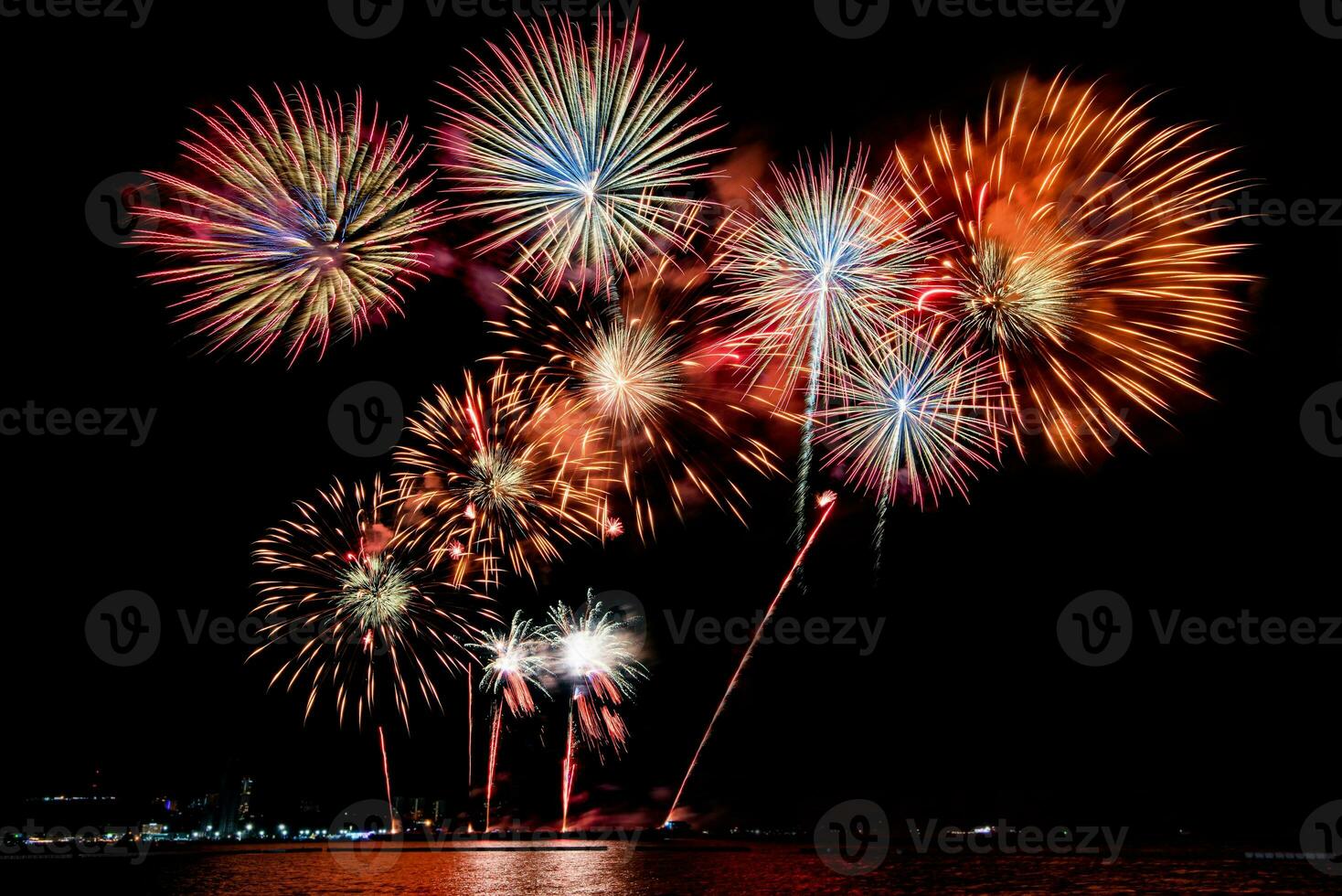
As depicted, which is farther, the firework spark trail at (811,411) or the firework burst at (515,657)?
the firework burst at (515,657)

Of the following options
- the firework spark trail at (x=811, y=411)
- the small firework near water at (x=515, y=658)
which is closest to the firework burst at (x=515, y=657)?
the small firework near water at (x=515, y=658)

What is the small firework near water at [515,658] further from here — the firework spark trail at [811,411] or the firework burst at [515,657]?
the firework spark trail at [811,411]

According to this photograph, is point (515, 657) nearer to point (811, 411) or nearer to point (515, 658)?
point (515, 658)

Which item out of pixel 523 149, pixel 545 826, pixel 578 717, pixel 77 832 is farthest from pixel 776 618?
pixel 545 826

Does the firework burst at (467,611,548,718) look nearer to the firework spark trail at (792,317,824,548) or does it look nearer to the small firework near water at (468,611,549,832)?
the small firework near water at (468,611,549,832)

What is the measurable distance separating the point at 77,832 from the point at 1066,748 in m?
90.9

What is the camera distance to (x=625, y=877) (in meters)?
27.9

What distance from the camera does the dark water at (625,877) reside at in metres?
23.2

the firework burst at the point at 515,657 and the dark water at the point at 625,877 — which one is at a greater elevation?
the firework burst at the point at 515,657

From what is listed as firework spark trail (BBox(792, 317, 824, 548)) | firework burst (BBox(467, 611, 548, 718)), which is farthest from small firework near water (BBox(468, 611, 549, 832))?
firework spark trail (BBox(792, 317, 824, 548))

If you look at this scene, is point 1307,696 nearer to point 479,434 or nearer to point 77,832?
point 479,434

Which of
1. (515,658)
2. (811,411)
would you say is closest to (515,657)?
(515,658)

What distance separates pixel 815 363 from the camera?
17.8 meters

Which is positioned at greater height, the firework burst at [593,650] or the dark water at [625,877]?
the firework burst at [593,650]
